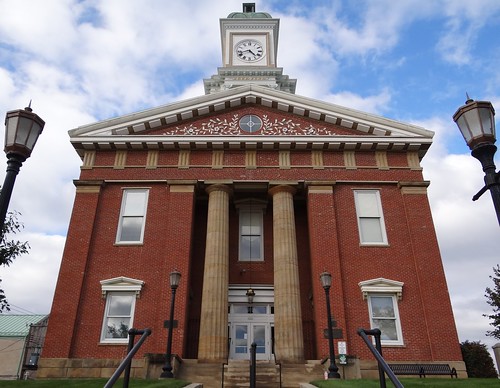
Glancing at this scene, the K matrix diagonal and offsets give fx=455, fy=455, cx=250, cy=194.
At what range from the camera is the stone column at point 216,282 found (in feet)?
62.6

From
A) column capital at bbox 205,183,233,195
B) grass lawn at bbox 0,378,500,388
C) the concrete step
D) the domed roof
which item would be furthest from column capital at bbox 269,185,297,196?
the domed roof

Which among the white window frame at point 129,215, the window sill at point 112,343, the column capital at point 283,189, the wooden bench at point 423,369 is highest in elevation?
the column capital at point 283,189

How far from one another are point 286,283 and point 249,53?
2646 cm

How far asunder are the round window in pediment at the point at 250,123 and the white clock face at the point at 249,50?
17.7 metres

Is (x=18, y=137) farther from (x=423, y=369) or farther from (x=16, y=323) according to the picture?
(x=16, y=323)

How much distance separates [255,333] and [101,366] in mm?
7010

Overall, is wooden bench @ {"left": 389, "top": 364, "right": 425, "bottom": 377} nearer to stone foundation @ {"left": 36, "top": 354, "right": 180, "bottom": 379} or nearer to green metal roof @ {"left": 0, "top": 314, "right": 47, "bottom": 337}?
stone foundation @ {"left": 36, "top": 354, "right": 180, "bottom": 379}

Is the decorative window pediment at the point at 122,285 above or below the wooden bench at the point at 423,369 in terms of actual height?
above

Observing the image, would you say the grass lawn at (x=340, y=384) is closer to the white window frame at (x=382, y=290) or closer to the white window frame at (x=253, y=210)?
the white window frame at (x=382, y=290)

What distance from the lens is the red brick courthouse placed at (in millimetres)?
Result: 19438

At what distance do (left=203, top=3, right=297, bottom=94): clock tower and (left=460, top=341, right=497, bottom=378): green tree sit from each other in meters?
25.2

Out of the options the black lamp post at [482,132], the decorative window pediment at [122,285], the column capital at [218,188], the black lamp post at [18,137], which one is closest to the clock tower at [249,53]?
the column capital at [218,188]

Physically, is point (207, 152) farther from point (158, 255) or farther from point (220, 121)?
point (158, 255)

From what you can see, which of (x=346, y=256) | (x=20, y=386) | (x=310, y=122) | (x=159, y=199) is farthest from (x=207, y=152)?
(x=20, y=386)
